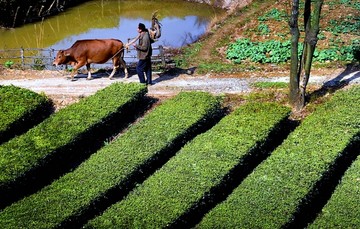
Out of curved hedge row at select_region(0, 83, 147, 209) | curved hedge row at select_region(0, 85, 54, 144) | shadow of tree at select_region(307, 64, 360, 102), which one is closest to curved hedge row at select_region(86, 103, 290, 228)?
shadow of tree at select_region(307, 64, 360, 102)

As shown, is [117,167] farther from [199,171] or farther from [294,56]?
[294,56]

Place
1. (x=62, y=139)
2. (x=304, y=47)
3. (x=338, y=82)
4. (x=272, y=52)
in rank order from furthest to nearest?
(x=272, y=52) → (x=338, y=82) → (x=304, y=47) → (x=62, y=139)

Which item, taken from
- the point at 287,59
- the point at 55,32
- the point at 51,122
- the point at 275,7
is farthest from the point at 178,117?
the point at 55,32

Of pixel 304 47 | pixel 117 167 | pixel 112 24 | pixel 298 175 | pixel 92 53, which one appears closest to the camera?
pixel 298 175

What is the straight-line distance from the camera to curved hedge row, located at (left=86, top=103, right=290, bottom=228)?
13688 mm

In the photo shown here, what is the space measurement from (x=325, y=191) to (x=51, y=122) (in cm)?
806

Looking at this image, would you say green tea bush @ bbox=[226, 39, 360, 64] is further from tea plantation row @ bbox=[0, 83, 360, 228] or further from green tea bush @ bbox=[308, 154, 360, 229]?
green tea bush @ bbox=[308, 154, 360, 229]

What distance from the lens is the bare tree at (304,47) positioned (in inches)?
669

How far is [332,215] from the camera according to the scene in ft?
43.8

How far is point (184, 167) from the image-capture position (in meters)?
15.3

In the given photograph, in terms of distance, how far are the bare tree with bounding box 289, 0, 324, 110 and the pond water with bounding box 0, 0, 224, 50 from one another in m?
10.4

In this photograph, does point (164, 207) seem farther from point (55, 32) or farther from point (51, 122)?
point (55, 32)

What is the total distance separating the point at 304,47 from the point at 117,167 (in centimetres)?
660

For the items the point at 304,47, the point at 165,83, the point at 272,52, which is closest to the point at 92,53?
the point at 165,83
